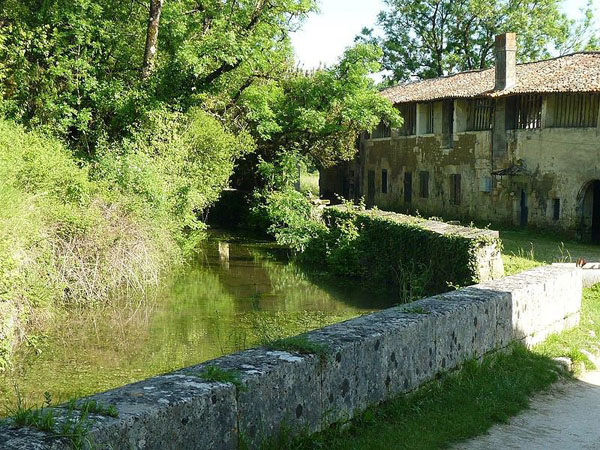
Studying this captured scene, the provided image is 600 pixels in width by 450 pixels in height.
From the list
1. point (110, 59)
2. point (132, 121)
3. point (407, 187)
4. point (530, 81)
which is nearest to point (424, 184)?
point (407, 187)

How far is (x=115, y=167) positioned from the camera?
18453 millimetres

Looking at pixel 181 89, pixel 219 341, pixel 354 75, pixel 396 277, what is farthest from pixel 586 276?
pixel 354 75

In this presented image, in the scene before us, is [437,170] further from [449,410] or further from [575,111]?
[449,410]

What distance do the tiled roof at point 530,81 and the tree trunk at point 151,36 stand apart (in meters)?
14.5

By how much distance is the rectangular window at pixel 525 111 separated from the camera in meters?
28.6

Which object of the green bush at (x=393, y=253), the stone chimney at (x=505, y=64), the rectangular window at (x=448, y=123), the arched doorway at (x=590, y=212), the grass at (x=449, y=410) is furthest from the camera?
the rectangular window at (x=448, y=123)

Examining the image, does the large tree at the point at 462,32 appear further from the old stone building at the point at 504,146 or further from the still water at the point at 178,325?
the still water at the point at 178,325

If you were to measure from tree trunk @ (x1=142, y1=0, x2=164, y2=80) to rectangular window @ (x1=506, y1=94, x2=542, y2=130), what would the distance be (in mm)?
15437

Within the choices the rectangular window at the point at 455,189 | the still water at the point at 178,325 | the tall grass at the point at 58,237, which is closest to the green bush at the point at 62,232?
the tall grass at the point at 58,237

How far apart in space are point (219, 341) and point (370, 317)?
6288 millimetres

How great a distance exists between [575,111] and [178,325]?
19.5 meters

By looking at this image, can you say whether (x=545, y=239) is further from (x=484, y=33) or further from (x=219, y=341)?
(x=484, y=33)

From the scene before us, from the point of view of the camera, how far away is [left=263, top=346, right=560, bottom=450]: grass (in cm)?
529

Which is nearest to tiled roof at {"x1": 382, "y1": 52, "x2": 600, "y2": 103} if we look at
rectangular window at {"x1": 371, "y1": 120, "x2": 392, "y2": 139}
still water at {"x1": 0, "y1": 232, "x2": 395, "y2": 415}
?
rectangular window at {"x1": 371, "y1": 120, "x2": 392, "y2": 139}
